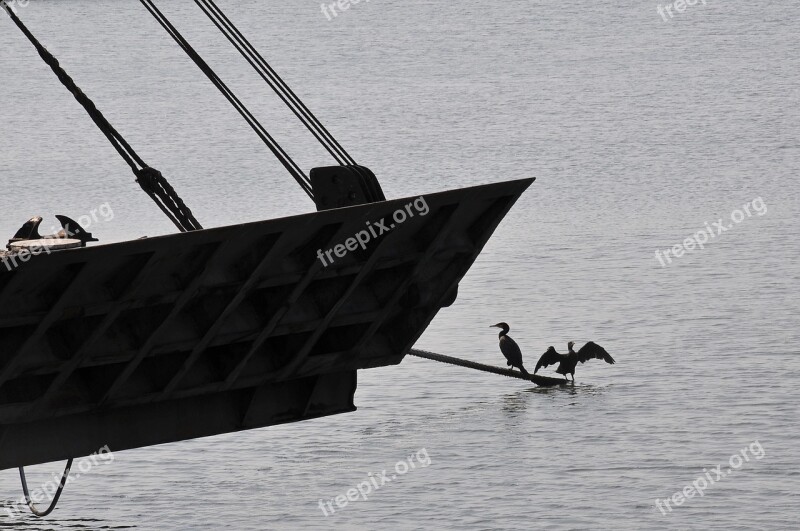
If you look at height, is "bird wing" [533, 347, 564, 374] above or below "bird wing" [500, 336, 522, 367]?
below

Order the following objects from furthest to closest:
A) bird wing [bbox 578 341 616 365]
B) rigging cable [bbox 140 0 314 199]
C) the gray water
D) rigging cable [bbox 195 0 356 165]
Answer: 1. bird wing [bbox 578 341 616 365]
2. the gray water
3. rigging cable [bbox 140 0 314 199]
4. rigging cable [bbox 195 0 356 165]

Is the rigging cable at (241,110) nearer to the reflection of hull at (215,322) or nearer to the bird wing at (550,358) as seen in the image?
the reflection of hull at (215,322)

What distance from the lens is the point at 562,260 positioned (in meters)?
52.2

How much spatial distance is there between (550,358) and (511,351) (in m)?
0.83

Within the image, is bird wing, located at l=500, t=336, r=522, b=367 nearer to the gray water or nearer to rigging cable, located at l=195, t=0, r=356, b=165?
the gray water

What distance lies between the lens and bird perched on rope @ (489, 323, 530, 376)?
1403 inches

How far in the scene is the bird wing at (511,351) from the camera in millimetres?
35625

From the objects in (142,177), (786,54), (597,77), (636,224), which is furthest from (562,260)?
(786,54)

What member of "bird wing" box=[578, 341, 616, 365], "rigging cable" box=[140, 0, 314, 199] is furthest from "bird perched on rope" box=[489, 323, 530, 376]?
"rigging cable" box=[140, 0, 314, 199]

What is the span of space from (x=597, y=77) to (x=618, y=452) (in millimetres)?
90829

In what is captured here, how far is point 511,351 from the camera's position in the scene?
35.6m

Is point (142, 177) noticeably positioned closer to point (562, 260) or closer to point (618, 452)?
point (618, 452)

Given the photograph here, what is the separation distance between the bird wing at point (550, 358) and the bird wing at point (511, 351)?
48 cm

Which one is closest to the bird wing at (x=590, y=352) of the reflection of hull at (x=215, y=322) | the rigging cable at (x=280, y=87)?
the rigging cable at (x=280, y=87)
